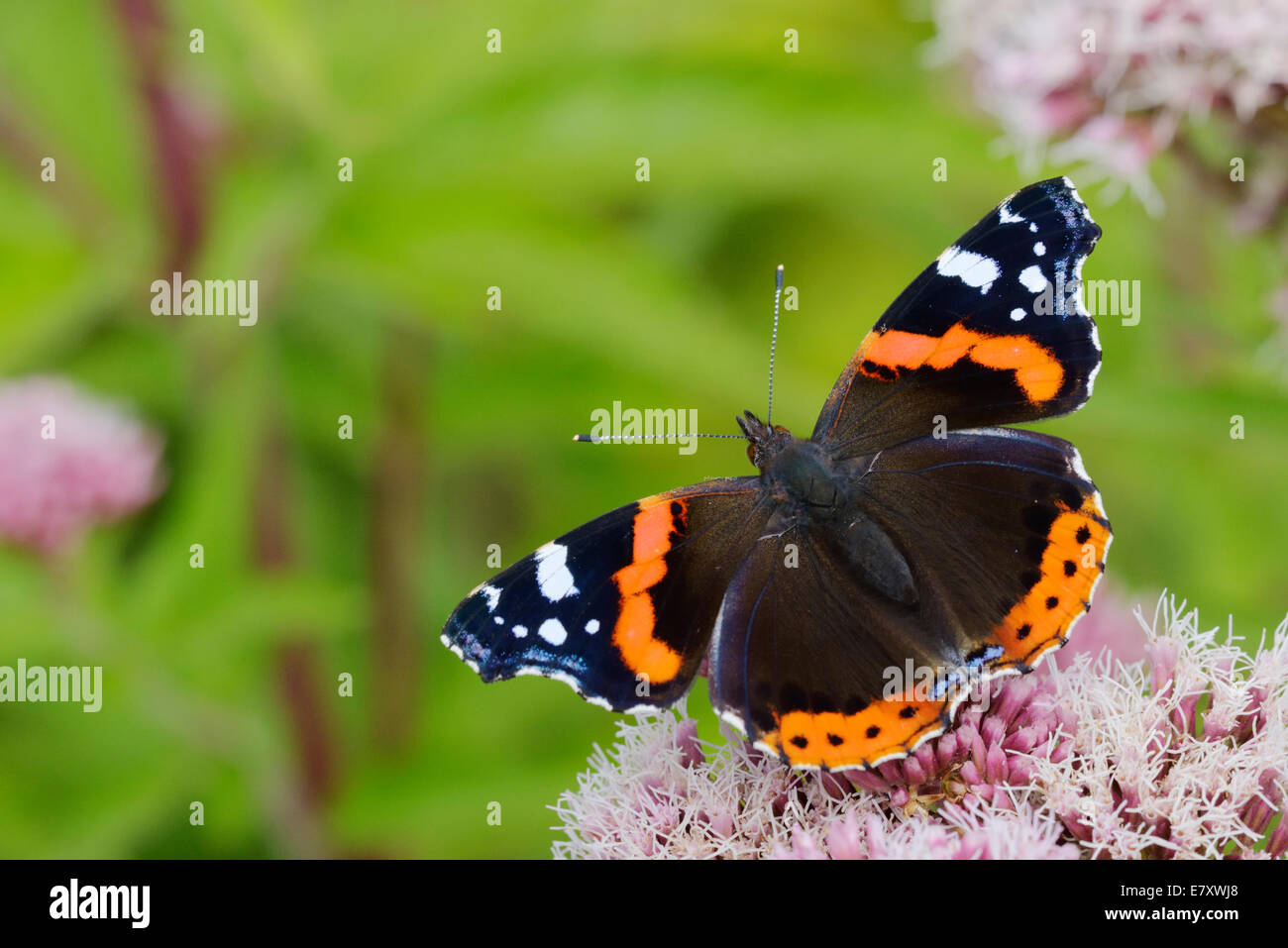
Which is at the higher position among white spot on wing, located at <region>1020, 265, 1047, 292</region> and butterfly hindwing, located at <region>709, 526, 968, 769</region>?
white spot on wing, located at <region>1020, 265, 1047, 292</region>

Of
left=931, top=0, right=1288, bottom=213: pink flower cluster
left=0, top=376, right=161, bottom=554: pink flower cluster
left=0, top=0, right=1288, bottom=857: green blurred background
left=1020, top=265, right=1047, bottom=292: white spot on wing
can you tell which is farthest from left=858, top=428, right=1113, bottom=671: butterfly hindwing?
left=0, top=376, right=161, bottom=554: pink flower cluster

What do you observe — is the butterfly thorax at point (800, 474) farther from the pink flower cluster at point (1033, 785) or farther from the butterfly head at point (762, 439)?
the pink flower cluster at point (1033, 785)

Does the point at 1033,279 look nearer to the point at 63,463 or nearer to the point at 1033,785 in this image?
the point at 1033,785

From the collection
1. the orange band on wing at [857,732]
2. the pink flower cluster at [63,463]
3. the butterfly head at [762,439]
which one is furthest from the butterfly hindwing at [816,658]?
the pink flower cluster at [63,463]

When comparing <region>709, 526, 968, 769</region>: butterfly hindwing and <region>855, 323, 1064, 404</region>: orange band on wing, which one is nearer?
<region>709, 526, 968, 769</region>: butterfly hindwing

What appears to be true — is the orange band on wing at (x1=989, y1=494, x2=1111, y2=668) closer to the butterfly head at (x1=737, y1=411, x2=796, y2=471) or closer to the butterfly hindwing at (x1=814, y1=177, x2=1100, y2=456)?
the butterfly hindwing at (x1=814, y1=177, x2=1100, y2=456)

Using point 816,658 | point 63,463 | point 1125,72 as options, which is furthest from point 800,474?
point 63,463

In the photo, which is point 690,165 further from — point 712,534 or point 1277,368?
point 1277,368
